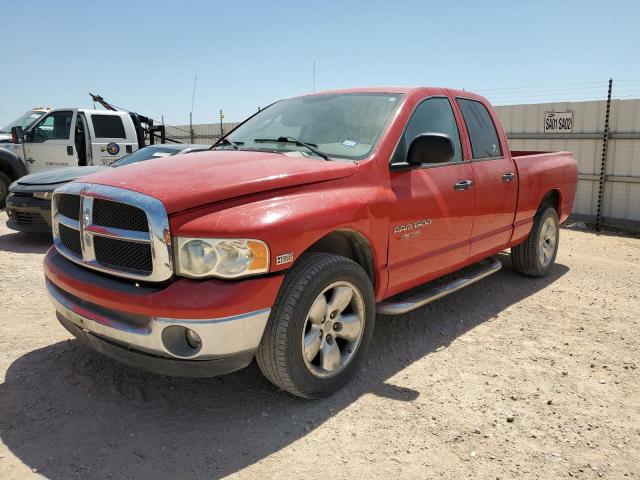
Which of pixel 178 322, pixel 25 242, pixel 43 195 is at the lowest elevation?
pixel 25 242

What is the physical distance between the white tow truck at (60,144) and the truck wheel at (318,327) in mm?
8818

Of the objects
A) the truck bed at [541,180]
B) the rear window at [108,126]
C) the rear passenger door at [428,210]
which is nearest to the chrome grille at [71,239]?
the rear passenger door at [428,210]

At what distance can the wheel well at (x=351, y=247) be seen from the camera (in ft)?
10.9

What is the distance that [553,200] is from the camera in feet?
20.1

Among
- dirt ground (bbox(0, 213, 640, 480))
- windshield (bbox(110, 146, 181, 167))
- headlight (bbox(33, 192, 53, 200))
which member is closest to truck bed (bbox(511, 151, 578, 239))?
dirt ground (bbox(0, 213, 640, 480))

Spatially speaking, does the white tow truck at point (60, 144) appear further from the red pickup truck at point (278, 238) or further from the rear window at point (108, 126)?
the red pickup truck at point (278, 238)

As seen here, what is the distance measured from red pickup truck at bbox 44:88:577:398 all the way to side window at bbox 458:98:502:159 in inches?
8.5

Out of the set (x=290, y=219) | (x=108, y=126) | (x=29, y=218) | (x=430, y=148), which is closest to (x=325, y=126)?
(x=430, y=148)

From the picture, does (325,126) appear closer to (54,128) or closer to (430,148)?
(430,148)

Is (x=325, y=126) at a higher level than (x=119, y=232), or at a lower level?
higher

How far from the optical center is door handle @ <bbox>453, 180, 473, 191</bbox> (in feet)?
13.5

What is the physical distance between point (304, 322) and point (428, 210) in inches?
55.3

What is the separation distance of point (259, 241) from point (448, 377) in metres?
1.73

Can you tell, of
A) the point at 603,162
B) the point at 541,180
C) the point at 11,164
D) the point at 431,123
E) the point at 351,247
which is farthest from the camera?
the point at 11,164
